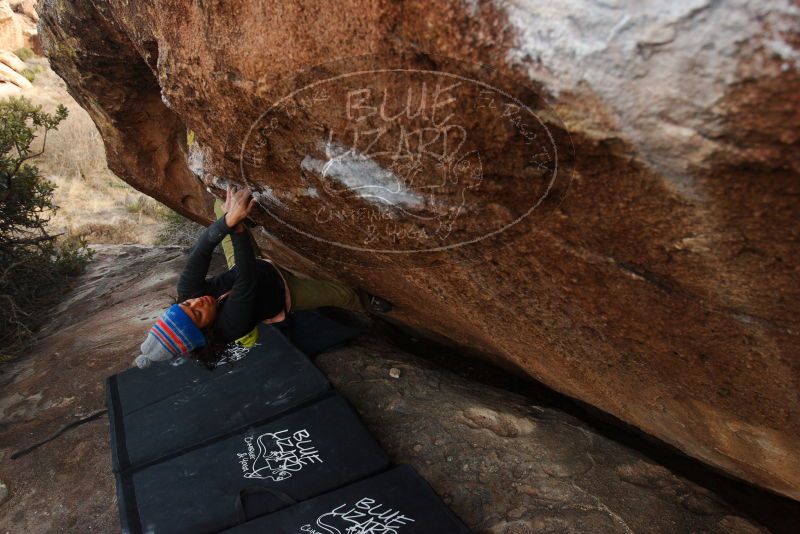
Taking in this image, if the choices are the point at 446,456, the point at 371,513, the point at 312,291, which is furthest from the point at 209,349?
the point at 446,456

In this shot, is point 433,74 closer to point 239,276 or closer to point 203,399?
point 239,276

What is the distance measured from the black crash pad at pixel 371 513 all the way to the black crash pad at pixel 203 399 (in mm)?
638

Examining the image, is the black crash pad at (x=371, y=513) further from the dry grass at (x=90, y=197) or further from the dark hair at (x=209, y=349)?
the dry grass at (x=90, y=197)

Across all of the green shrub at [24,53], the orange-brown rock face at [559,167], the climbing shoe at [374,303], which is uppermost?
the green shrub at [24,53]

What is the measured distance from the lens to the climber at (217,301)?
2188 millimetres

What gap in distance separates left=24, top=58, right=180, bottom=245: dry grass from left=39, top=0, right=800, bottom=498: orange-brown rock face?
5.45 metres

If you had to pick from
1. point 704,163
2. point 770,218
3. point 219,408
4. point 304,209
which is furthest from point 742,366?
point 219,408

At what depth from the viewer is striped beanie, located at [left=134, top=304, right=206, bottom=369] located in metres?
2.16

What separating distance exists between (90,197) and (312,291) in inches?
262

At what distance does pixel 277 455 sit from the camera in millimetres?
2463

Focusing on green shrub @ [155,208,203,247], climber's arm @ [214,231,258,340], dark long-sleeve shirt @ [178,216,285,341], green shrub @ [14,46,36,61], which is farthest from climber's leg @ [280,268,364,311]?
green shrub @ [14,46,36,61]

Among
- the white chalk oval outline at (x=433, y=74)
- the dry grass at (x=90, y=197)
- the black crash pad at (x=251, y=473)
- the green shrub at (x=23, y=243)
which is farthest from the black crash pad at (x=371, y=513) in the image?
the dry grass at (x=90, y=197)

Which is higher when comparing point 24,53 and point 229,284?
point 24,53

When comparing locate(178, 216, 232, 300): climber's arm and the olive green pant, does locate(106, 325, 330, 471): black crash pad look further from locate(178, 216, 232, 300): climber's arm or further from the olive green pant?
locate(178, 216, 232, 300): climber's arm
